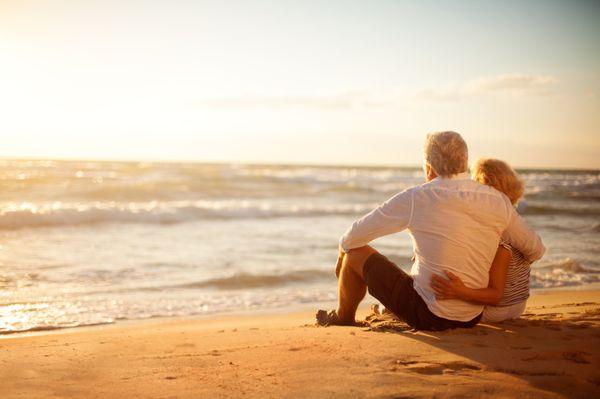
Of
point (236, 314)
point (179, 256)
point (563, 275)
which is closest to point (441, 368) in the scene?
point (236, 314)

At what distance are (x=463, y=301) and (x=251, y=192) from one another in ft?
72.1

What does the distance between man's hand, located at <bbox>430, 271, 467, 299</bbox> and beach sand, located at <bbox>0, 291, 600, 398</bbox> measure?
33 cm

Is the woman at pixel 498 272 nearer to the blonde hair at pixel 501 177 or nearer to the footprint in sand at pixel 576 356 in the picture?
the blonde hair at pixel 501 177

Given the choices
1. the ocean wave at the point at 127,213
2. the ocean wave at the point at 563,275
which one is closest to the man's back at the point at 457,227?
the ocean wave at the point at 563,275

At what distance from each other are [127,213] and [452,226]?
12.6 meters

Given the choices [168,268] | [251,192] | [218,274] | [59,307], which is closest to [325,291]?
[218,274]

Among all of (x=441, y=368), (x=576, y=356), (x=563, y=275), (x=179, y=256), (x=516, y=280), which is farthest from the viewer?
(x=179, y=256)

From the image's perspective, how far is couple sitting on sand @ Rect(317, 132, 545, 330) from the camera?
3.29 metres

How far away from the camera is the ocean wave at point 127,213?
13.1 meters

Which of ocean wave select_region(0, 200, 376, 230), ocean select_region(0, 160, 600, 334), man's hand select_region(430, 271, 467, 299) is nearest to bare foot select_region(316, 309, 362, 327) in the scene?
man's hand select_region(430, 271, 467, 299)

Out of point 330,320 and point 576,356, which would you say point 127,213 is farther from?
point 576,356

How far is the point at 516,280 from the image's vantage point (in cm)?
384

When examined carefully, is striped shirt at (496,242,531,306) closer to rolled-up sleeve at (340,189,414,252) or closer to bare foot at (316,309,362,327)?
rolled-up sleeve at (340,189,414,252)

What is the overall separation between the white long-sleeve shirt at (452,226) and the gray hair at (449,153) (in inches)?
2.2
